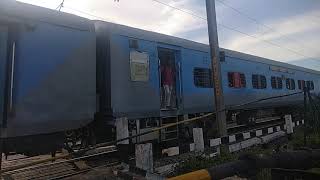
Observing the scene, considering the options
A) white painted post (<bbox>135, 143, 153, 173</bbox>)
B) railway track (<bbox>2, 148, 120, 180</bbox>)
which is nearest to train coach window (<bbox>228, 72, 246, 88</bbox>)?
railway track (<bbox>2, 148, 120, 180</bbox>)

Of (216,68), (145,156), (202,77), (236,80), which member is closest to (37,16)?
(145,156)

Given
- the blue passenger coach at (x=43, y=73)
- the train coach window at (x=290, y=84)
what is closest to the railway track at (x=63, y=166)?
the blue passenger coach at (x=43, y=73)

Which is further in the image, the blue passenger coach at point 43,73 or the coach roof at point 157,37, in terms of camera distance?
the coach roof at point 157,37

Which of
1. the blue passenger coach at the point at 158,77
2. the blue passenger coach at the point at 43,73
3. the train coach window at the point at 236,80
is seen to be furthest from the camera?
the train coach window at the point at 236,80

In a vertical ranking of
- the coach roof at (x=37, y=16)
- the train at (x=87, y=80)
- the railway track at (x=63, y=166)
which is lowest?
the railway track at (x=63, y=166)

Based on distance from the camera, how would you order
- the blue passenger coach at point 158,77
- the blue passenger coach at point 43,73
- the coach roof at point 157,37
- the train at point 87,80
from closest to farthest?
the blue passenger coach at point 43,73 < the train at point 87,80 < the blue passenger coach at point 158,77 < the coach roof at point 157,37

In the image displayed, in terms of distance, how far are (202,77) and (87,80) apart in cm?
530

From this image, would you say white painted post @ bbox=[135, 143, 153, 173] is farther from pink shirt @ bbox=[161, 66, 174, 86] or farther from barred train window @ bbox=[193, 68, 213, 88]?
barred train window @ bbox=[193, 68, 213, 88]

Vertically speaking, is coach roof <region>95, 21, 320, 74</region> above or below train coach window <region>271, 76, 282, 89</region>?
above

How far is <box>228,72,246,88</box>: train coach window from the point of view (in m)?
15.3

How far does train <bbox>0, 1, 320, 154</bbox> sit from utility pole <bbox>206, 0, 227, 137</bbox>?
4.32 feet

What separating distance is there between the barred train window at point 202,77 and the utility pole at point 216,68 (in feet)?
5.65

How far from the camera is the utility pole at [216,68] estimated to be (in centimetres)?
1116

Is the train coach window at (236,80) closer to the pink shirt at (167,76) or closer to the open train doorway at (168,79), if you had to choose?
the open train doorway at (168,79)
